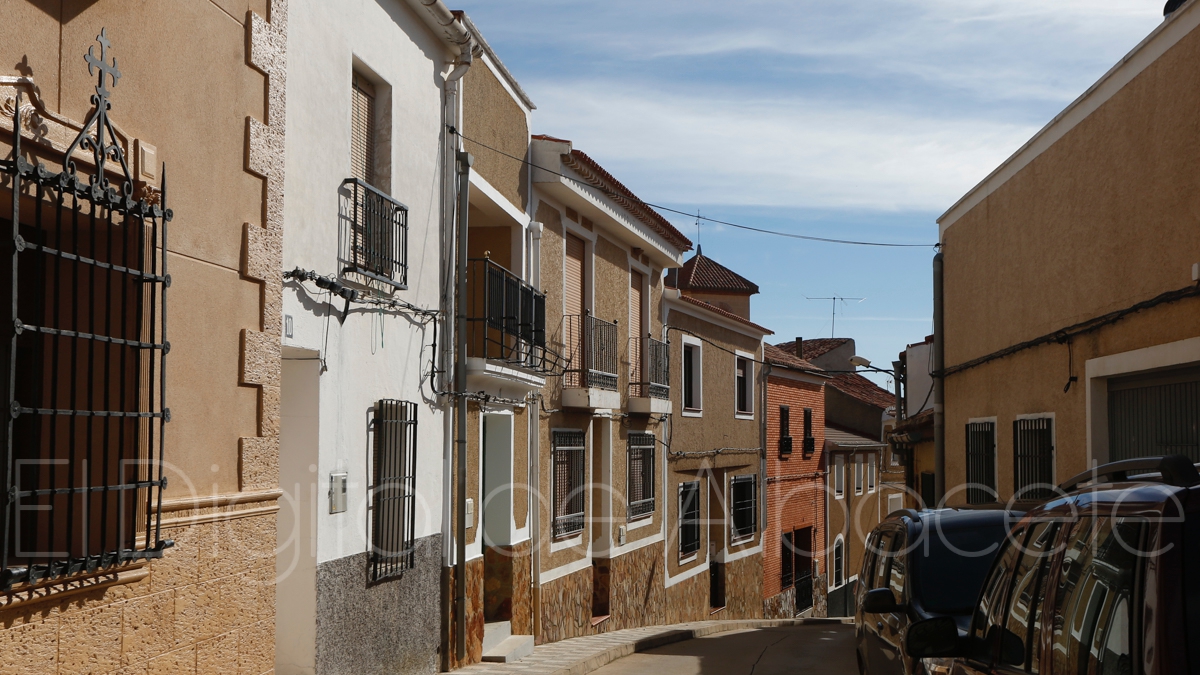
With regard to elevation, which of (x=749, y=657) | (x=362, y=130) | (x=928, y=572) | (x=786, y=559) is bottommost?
(x=786, y=559)

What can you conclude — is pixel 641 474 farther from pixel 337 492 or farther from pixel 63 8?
pixel 63 8

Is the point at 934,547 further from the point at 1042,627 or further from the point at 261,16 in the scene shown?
the point at 261,16

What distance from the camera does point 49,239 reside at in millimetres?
5211

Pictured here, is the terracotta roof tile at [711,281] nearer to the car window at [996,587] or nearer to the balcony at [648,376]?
the balcony at [648,376]

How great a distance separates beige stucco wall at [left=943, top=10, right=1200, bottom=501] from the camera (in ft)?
31.0

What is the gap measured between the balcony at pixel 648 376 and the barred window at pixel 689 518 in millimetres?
2863

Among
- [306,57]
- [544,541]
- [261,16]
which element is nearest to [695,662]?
[544,541]

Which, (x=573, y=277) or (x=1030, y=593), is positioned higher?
(x=573, y=277)

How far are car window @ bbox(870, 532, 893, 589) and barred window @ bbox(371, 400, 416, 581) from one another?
399 centimetres

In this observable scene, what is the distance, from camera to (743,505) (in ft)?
91.0

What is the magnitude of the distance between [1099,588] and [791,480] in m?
29.1

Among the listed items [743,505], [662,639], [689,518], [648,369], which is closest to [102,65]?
[662,639]

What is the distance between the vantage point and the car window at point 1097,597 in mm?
3039

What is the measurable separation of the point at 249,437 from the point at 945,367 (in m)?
13.3
